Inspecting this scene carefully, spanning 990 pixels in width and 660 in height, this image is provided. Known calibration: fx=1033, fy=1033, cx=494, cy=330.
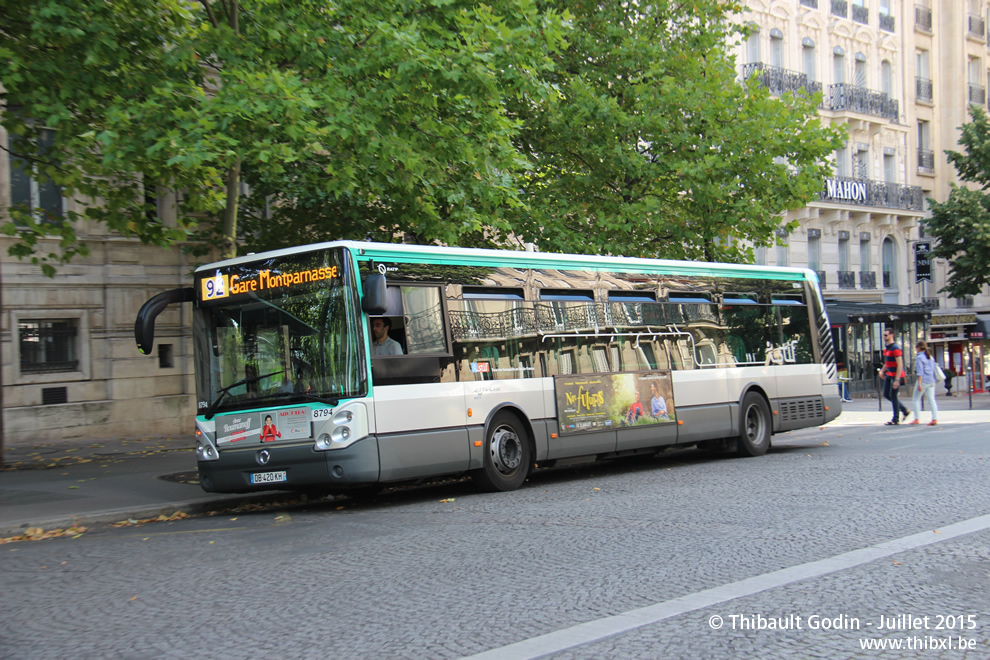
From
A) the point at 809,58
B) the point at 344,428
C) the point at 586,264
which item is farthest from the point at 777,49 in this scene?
the point at 344,428

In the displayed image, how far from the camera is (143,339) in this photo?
414 inches

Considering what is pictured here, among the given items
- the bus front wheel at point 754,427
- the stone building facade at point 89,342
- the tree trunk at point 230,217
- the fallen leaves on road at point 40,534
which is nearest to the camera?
the fallen leaves on road at point 40,534

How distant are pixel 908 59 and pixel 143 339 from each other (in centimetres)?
4290

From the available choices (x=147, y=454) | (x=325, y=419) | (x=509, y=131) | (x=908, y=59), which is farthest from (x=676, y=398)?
(x=908, y=59)

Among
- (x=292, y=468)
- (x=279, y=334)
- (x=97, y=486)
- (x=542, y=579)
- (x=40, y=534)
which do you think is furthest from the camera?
(x=97, y=486)

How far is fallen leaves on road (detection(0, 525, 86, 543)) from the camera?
9.55m

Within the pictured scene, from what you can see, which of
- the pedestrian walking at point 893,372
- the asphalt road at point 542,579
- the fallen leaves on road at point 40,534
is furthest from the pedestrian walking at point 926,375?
the fallen leaves on road at point 40,534

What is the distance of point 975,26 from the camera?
48.4m

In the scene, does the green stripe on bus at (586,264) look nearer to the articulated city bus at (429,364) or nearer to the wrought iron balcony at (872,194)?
the articulated city bus at (429,364)

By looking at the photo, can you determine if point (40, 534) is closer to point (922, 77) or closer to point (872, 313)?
point (872, 313)

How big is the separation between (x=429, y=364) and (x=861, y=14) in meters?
38.4

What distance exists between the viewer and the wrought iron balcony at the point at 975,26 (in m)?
48.0

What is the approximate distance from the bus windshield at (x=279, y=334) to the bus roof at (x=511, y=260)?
107mm

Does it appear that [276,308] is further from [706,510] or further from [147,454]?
[147,454]
